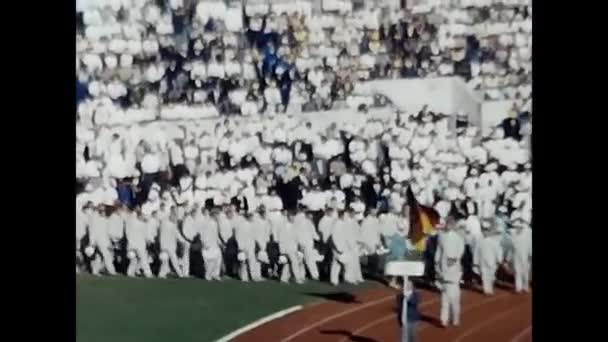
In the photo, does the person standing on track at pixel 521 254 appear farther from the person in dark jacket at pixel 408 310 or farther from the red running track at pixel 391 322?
the person in dark jacket at pixel 408 310

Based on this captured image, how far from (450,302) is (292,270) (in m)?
0.34

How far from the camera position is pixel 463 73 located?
2.28 meters

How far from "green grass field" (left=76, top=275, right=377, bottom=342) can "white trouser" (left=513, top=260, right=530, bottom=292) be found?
0.29 m

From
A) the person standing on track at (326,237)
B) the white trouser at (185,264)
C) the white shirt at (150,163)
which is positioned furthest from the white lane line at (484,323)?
the white shirt at (150,163)

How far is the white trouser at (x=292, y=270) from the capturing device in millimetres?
2277

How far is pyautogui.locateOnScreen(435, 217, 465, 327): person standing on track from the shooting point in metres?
2.23

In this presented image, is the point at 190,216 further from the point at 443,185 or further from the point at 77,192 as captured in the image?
the point at 443,185

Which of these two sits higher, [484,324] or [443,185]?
[443,185]

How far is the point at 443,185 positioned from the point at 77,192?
784 millimetres

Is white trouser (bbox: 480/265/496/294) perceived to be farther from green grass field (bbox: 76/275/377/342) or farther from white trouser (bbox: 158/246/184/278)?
white trouser (bbox: 158/246/184/278)

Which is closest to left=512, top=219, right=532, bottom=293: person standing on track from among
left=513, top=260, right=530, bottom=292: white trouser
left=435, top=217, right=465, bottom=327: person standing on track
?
left=513, top=260, right=530, bottom=292: white trouser
